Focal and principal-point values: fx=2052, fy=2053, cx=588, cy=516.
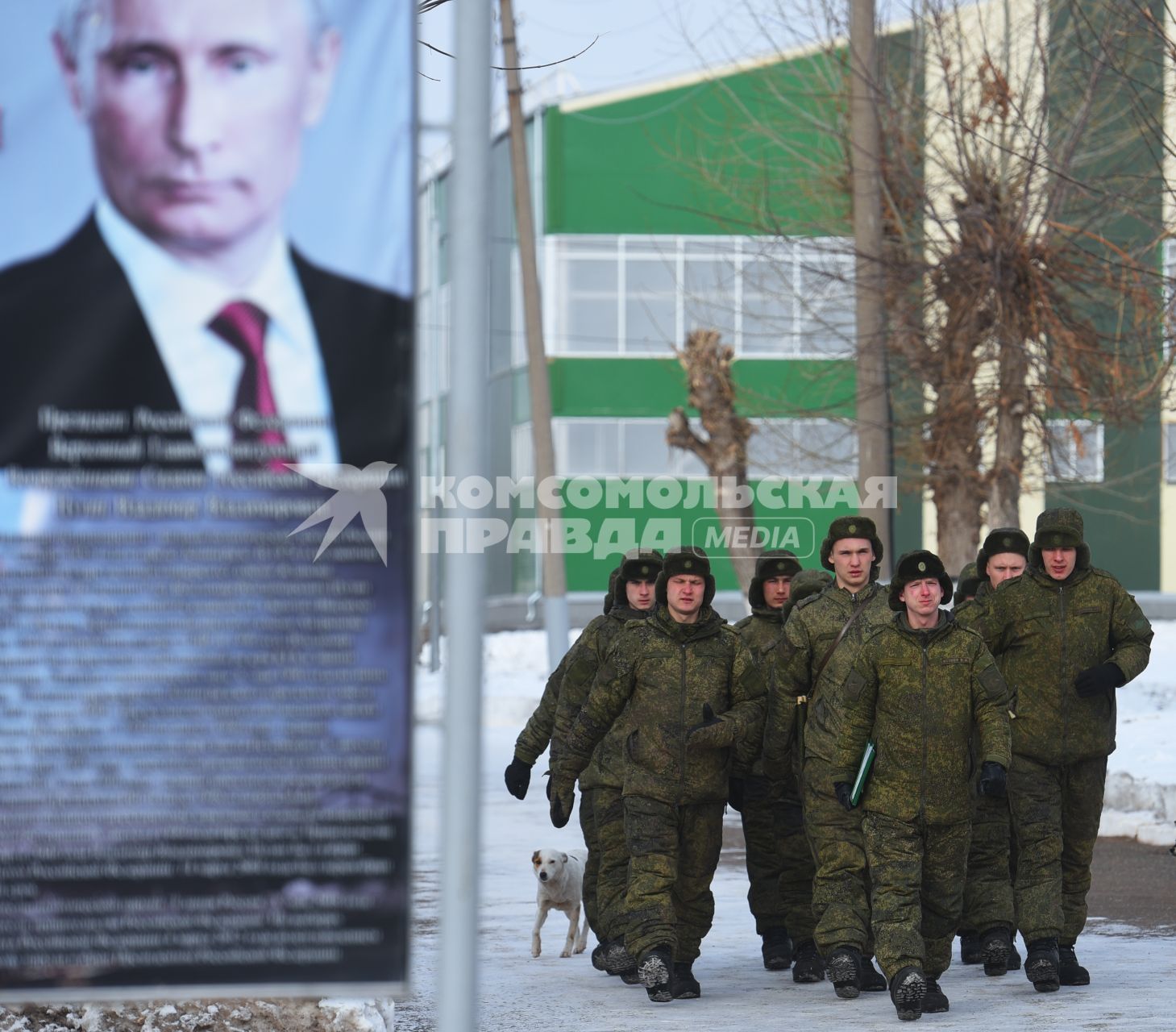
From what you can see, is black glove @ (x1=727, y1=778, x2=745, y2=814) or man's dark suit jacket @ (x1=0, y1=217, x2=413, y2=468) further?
black glove @ (x1=727, y1=778, x2=745, y2=814)

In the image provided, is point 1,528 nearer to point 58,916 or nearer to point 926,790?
point 58,916

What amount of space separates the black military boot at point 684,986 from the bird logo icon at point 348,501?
200 inches

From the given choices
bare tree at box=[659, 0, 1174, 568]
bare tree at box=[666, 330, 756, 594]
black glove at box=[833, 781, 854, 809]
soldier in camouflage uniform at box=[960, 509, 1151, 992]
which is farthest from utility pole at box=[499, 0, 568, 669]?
black glove at box=[833, 781, 854, 809]

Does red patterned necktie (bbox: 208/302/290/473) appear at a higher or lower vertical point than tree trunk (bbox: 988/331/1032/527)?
lower

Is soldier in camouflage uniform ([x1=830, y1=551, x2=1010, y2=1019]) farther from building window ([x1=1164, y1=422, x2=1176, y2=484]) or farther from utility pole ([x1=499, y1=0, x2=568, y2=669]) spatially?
building window ([x1=1164, y1=422, x2=1176, y2=484])

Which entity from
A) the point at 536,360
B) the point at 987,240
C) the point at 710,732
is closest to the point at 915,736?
A: the point at 710,732

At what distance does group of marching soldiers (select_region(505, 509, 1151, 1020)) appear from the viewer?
8023 mm

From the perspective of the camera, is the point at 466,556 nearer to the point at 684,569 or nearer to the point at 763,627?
the point at 684,569

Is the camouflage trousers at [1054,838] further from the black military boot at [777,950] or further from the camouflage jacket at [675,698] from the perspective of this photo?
the camouflage jacket at [675,698]

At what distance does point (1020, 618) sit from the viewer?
9086 millimetres

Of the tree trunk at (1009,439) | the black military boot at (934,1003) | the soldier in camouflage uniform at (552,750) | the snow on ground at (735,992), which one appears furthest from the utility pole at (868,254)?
the black military boot at (934,1003)

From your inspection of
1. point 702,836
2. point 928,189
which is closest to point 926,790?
point 702,836

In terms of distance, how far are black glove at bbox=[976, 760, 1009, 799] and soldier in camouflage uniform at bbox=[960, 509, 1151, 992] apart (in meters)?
1.14

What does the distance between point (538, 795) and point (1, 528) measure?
14.3m
